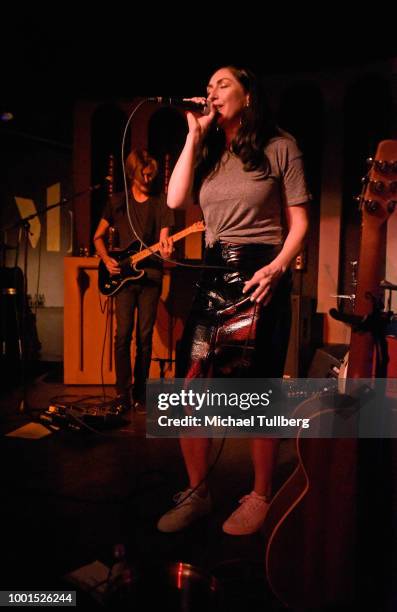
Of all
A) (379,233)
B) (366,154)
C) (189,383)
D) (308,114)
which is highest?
(308,114)

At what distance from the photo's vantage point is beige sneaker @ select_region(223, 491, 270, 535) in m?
1.82

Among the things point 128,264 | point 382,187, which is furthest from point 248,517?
point 128,264

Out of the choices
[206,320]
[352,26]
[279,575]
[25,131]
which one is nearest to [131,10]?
[352,26]

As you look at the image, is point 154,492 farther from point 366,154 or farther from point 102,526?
point 366,154

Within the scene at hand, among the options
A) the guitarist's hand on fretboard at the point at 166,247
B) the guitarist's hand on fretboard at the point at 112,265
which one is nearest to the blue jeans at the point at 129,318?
the guitarist's hand on fretboard at the point at 112,265

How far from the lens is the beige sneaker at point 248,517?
5.97ft

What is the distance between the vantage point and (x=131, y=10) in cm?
383

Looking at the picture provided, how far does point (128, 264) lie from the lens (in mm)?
3762

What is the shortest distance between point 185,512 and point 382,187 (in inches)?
53.3

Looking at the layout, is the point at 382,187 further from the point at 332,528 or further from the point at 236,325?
the point at 332,528

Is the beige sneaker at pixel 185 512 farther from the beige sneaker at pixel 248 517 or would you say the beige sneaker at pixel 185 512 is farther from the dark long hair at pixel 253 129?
the dark long hair at pixel 253 129

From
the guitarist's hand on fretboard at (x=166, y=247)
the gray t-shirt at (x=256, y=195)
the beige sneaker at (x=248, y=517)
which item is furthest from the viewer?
the guitarist's hand on fretboard at (x=166, y=247)

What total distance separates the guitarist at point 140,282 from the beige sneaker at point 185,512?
181 cm

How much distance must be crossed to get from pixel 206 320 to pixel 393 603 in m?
1.01
